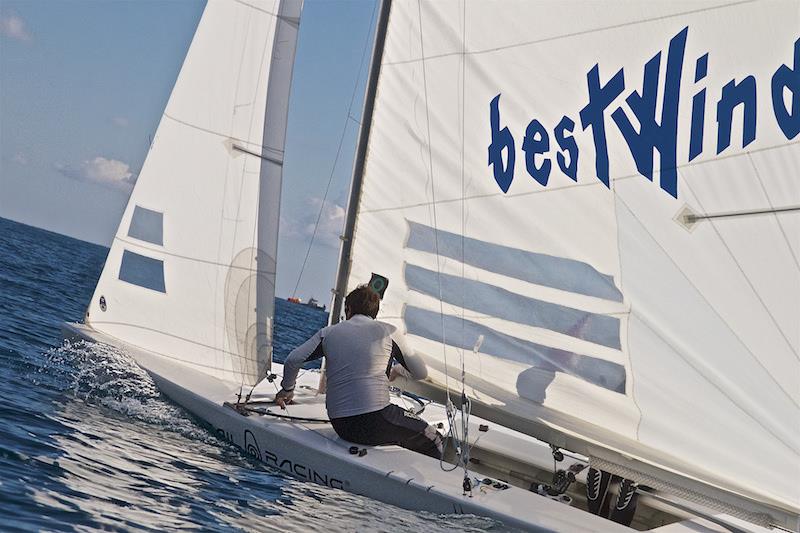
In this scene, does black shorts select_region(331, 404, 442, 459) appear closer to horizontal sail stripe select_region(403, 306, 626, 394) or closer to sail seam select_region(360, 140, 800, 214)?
horizontal sail stripe select_region(403, 306, 626, 394)

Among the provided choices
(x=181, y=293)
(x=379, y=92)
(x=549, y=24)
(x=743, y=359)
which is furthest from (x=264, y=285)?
(x=743, y=359)

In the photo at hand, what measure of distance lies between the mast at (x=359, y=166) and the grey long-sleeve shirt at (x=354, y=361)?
589mm

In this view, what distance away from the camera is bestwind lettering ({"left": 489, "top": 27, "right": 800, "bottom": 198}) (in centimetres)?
427

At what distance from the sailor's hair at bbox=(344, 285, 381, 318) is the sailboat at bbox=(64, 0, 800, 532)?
0.31 m

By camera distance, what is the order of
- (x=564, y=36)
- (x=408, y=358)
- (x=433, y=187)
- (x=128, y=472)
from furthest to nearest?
(x=433, y=187)
(x=408, y=358)
(x=564, y=36)
(x=128, y=472)

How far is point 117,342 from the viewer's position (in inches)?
241

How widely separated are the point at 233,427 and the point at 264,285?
1080 millimetres

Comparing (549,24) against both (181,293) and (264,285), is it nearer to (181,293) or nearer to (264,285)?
(264,285)

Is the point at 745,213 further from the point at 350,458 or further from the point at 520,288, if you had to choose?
the point at 350,458

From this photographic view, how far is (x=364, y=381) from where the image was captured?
4832 millimetres

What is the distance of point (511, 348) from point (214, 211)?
2.24 metres

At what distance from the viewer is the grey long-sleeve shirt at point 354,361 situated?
190 inches

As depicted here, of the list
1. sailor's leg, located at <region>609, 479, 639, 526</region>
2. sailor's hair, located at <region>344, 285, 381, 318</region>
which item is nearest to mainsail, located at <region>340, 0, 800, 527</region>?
sailor's leg, located at <region>609, 479, 639, 526</region>

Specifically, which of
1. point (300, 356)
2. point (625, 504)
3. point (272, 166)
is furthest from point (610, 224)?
point (272, 166)
